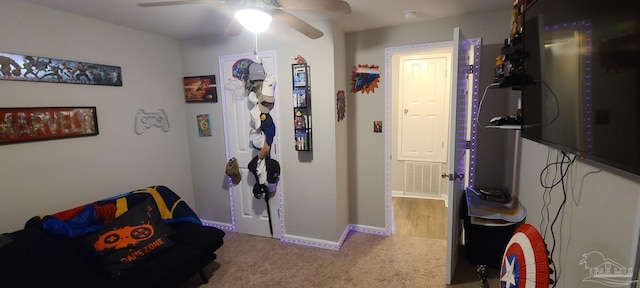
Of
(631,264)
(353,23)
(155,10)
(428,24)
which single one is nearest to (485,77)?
(428,24)

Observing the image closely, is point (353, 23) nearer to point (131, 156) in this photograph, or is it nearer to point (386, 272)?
point (386, 272)

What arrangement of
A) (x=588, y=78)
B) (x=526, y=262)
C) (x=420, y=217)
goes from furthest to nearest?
1. (x=420, y=217)
2. (x=526, y=262)
3. (x=588, y=78)

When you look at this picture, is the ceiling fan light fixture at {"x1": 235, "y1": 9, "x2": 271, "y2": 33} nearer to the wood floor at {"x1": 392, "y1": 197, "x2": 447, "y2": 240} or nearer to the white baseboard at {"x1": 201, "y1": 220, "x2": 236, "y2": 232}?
the white baseboard at {"x1": 201, "y1": 220, "x2": 236, "y2": 232}

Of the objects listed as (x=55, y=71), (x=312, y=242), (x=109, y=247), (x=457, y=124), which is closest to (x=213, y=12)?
(x=55, y=71)

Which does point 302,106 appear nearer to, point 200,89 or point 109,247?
point 200,89

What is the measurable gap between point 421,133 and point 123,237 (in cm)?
367

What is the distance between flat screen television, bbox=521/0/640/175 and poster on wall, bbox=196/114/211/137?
2.89m

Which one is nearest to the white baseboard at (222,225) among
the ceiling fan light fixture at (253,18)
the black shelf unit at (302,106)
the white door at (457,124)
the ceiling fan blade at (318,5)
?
the black shelf unit at (302,106)

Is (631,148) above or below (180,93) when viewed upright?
below

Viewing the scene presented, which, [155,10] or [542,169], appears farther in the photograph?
[155,10]

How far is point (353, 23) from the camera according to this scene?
2547 mm

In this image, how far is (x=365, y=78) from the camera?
2834mm

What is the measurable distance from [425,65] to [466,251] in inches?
99.4

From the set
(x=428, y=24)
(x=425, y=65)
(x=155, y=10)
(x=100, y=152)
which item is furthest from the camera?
(x=425, y=65)
